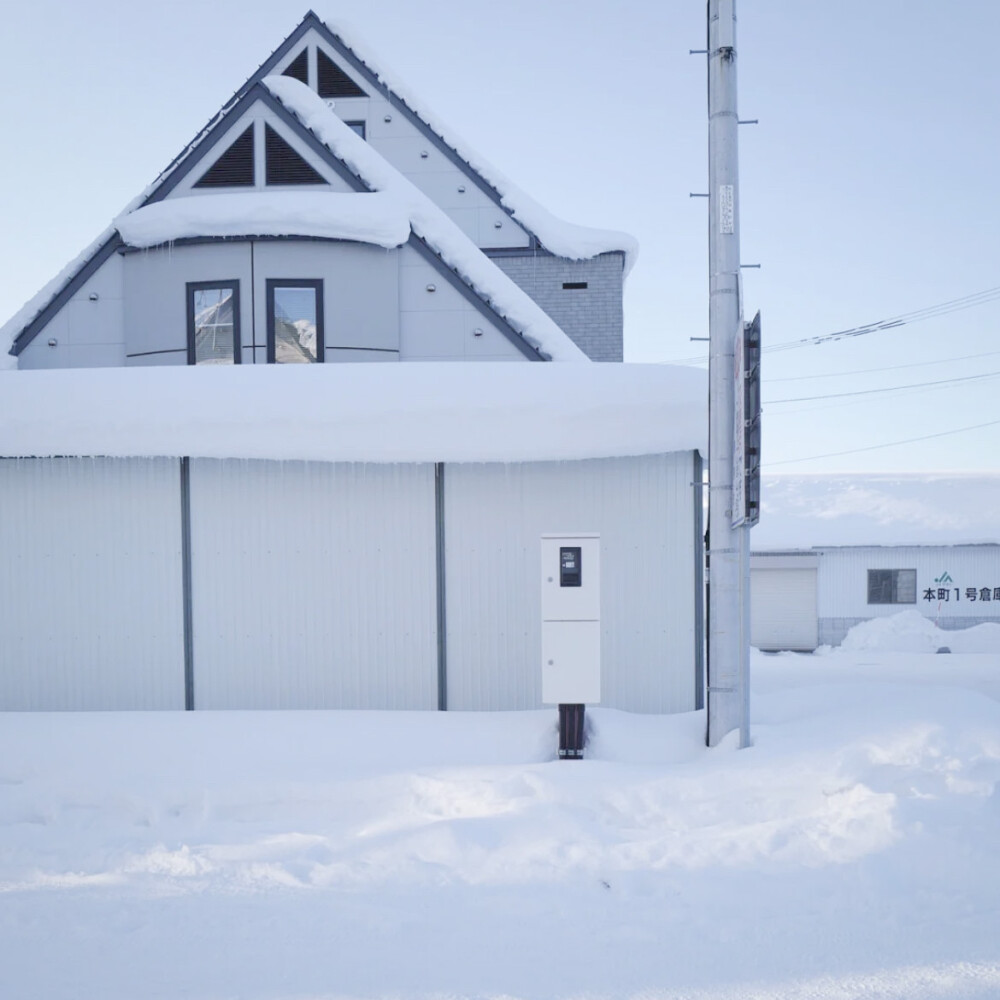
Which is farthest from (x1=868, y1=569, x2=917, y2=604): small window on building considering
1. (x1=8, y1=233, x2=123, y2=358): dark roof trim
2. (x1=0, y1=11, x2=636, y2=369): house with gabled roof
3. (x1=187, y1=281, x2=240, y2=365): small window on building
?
(x1=8, y1=233, x2=123, y2=358): dark roof trim

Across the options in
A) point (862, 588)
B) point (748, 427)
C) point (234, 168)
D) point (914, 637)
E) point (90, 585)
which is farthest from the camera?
point (862, 588)

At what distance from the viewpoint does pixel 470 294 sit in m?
11.5

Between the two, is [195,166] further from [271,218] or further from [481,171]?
[481,171]

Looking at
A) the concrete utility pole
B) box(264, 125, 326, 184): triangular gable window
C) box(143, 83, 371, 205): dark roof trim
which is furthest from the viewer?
box(264, 125, 326, 184): triangular gable window

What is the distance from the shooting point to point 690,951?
3.59 metres

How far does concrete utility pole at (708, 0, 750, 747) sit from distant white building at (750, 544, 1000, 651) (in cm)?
1563

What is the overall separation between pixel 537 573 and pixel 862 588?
16.7m

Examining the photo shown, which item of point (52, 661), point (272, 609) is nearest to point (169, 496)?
point (272, 609)

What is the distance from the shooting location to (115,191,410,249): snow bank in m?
10.7

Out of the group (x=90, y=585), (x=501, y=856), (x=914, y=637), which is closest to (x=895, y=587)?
(x=914, y=637)

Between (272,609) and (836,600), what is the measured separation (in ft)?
58.2

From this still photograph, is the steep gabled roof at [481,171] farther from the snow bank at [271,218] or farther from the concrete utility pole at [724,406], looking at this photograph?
the concrete utility pole at [724,406]

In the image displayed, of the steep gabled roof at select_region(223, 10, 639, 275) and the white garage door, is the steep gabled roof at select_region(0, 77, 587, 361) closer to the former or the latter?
the steep gabled roof at select_region(223, 10, 639, 275)

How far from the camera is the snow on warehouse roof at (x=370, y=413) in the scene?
22.9 feet
